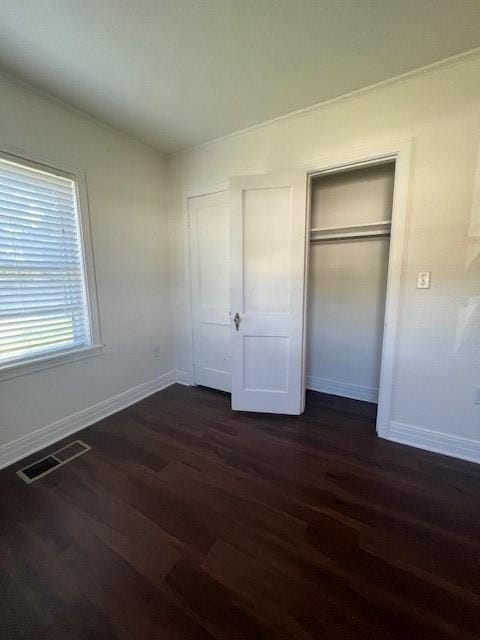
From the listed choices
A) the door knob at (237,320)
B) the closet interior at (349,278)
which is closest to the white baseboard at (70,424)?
the door knob at (237,320)

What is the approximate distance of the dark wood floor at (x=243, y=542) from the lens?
0.99 meters

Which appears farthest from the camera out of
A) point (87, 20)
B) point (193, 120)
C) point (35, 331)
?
point (193, 120)

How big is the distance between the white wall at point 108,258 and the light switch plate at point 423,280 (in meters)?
2.48

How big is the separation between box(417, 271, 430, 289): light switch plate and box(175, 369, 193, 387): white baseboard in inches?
97.4

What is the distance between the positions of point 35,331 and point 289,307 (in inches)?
80.4

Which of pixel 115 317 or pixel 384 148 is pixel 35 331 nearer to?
pixel 115 317

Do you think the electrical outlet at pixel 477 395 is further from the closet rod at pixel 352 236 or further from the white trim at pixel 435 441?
the closet rod at pixel 352 236

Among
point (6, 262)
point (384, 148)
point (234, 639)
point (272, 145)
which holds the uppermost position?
point (272, 145)

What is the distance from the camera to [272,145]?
2314 mm

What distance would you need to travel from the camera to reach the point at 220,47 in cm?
155

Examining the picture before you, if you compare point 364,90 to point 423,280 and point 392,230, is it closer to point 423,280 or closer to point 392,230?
point 392,230

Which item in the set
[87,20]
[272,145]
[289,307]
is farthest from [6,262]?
[272,145]

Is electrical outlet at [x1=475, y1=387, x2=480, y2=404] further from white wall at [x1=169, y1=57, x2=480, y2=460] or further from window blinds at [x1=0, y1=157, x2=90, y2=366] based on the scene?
window blinds at [x1=0, y1=157, x2=90, y2=366]

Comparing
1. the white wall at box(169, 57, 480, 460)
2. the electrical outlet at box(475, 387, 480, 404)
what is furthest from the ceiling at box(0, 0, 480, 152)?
the electrical outlet at box(475, 387, 480, 404)
